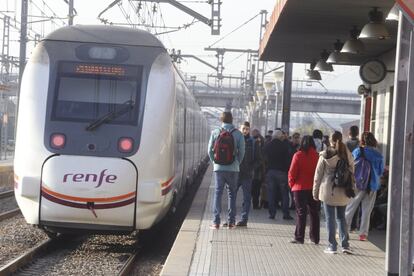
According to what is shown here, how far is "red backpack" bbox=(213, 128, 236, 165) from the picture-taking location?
1102 cm

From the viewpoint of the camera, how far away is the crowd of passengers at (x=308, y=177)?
9.51 meters

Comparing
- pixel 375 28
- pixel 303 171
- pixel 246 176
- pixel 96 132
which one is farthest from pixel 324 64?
pixel 96 132

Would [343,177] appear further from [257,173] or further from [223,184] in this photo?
[257,173]

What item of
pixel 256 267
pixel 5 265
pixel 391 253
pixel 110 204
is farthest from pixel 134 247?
pixel 391 253

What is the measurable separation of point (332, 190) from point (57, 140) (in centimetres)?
381

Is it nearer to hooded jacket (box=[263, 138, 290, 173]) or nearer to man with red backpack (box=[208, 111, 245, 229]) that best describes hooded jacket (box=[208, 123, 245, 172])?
man with red backpack (box=[208, 111, 245, 229])

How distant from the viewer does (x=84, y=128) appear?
995cm

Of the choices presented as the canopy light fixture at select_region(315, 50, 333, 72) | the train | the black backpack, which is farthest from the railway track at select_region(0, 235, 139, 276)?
the canopy light fixture at select_region(315, 50, 333, 72)

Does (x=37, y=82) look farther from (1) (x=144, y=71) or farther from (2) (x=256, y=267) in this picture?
(2) (x=256, y=267)

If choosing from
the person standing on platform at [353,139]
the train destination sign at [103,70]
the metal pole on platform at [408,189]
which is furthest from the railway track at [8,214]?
the metal pole on platform at [408,189]

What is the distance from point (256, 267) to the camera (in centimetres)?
841

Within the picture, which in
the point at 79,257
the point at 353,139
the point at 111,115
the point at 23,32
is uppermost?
the point at 23,32

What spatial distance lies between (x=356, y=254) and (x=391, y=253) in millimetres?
3009

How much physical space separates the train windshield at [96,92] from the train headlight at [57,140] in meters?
0.29
